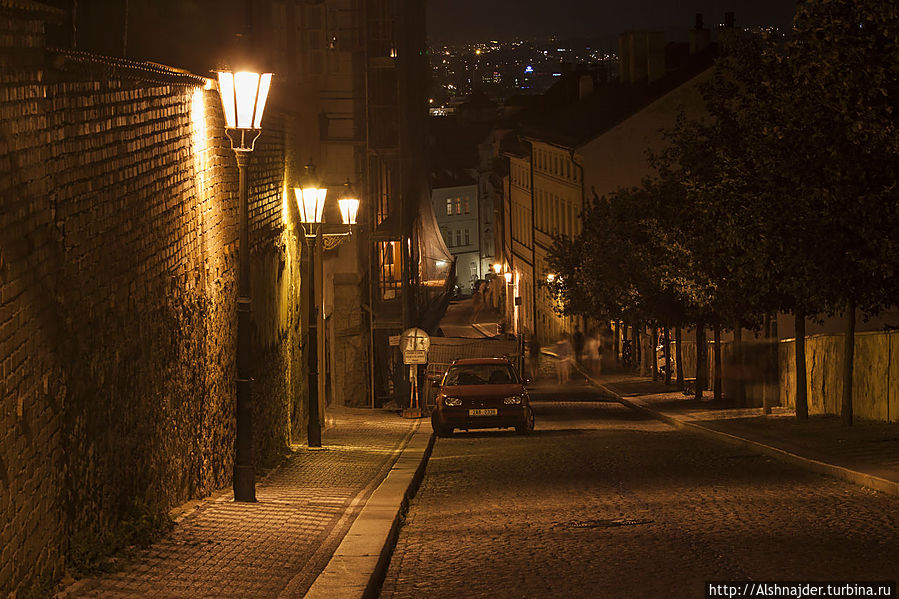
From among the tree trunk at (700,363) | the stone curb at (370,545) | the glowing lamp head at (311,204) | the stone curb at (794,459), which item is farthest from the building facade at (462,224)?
the stone curb at (370,545)

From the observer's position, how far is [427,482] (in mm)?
17719

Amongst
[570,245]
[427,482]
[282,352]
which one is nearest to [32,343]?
[427,482]

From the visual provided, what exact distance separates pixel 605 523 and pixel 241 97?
537cm

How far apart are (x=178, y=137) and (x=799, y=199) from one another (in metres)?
10.4

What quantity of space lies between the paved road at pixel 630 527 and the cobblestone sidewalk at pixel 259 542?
0.72 meters

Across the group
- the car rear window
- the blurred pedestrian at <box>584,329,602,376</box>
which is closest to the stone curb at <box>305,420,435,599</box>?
the car rear window

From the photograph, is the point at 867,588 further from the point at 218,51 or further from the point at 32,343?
the point at 218,51

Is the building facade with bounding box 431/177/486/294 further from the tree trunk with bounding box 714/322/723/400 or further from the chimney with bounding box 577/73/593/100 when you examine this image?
the tree trunk with bounding box 714/322/723/400

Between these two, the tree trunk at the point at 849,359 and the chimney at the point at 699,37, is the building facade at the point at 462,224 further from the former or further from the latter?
the tree trunk at the point at 849,359

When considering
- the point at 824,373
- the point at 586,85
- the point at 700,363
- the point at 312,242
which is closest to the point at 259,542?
the point at 312,242

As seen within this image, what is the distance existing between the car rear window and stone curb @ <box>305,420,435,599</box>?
940cm

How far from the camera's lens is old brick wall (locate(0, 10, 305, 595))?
7.49m

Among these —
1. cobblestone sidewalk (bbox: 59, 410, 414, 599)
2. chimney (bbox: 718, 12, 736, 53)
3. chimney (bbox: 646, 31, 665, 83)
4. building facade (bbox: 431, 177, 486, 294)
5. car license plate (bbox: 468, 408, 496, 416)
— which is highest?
chimney (bbox: 646, 31, 665, 83)

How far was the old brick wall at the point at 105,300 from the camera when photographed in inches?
295
